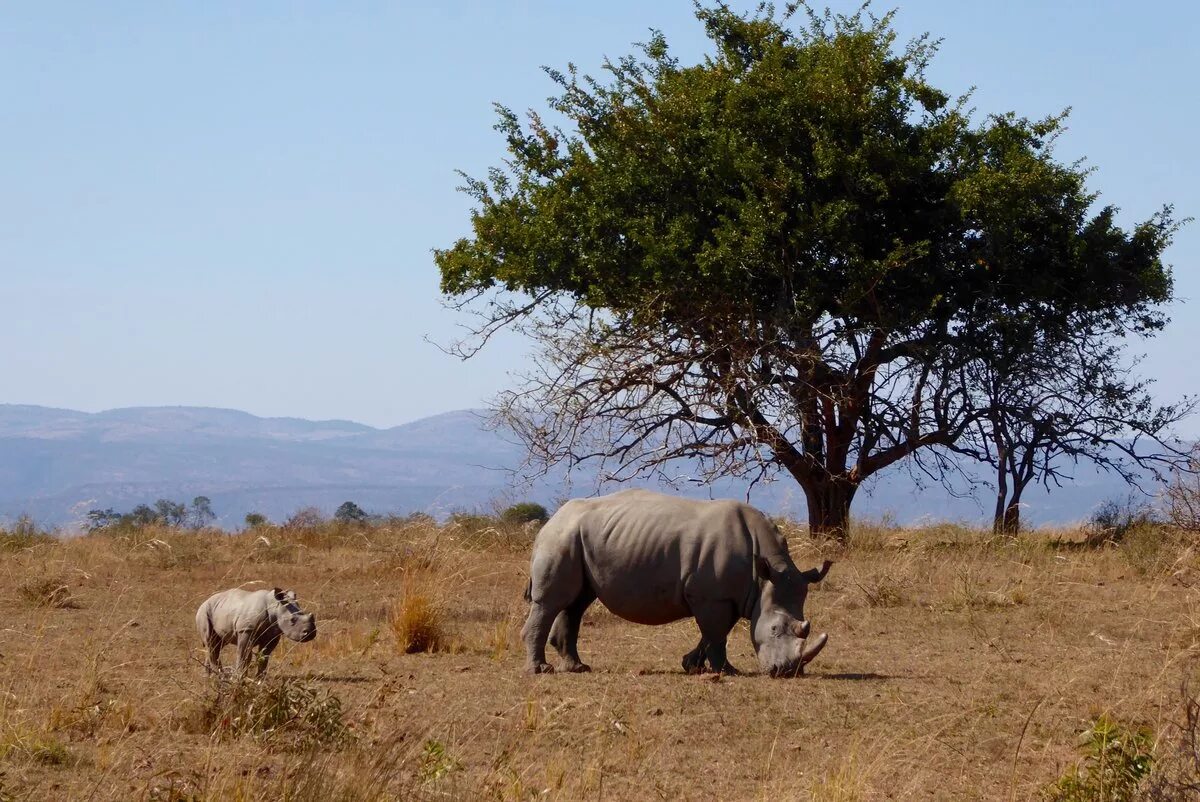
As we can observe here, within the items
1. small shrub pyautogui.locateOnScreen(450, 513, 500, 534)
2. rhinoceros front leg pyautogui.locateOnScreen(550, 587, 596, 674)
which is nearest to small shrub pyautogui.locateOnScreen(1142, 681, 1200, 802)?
rhinoceros front leg pyautogui.locateOnScreen(550, 587, 596, 674)

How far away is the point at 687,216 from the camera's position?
782 inches

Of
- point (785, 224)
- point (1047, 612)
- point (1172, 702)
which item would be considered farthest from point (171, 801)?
point (785, 224)

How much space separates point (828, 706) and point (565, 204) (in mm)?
12464

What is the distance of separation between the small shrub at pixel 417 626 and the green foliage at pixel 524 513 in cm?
1436

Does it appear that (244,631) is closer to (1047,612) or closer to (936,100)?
(1047,612)

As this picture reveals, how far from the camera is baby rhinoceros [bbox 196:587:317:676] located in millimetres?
10406

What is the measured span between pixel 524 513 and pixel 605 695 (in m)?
20.5

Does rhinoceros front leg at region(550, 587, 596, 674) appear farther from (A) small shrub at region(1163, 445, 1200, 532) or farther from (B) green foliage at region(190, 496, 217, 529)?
(B) green foliage at region(190, 496, 217, 529)

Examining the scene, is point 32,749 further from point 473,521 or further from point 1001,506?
point 473,521

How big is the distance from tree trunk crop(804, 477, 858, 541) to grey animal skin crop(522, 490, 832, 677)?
33.0ft

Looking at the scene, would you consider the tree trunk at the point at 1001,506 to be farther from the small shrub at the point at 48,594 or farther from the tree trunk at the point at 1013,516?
the small shrub at the point at 48,594

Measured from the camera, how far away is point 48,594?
51.6 ft

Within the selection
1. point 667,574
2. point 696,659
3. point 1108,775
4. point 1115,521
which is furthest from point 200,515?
point 1108,775

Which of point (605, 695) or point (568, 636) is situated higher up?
point (568, 636)
